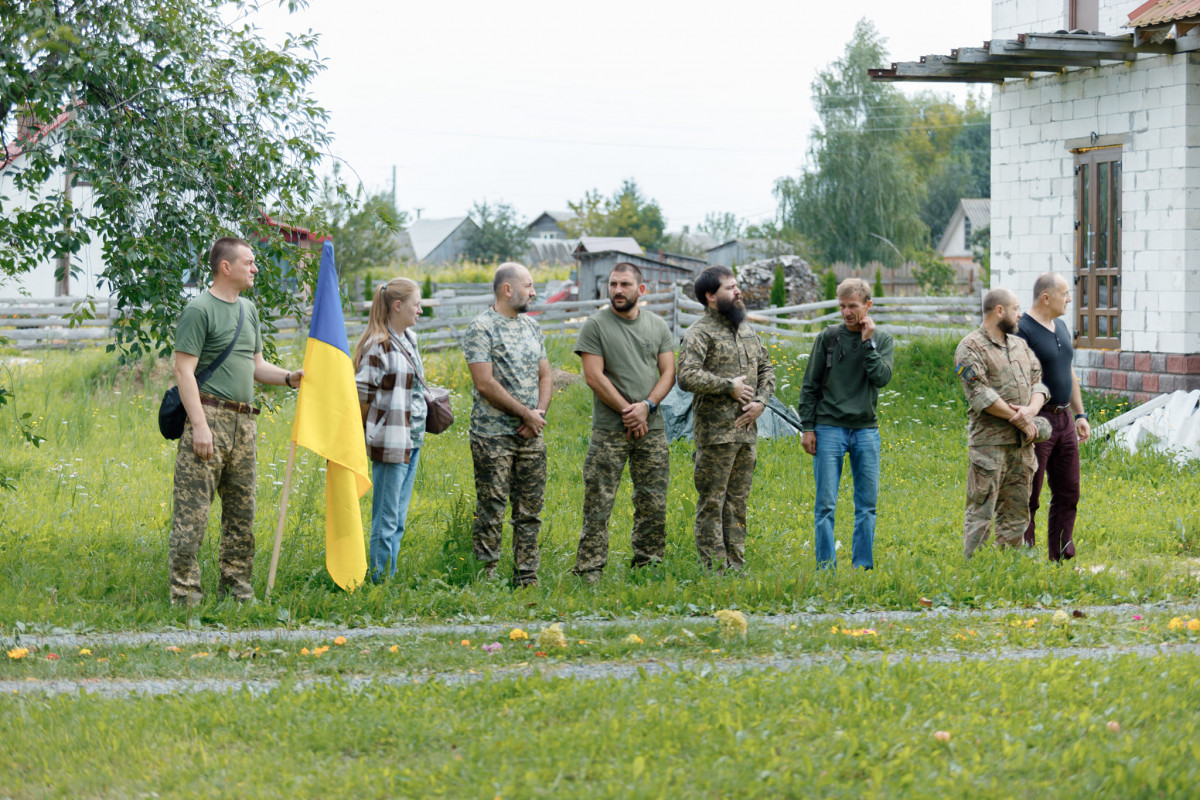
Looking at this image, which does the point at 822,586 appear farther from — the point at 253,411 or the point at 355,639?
the point at 253,411

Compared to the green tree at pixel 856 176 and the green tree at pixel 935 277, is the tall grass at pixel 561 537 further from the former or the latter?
the green tree at pixel 856 176

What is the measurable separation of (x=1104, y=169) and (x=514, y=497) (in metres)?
10.9

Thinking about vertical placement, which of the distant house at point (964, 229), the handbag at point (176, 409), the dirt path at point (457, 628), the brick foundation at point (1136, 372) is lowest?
the dirt path at point (457, 628)

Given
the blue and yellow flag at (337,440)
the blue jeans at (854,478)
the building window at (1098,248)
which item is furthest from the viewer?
the building window at (1098,248)

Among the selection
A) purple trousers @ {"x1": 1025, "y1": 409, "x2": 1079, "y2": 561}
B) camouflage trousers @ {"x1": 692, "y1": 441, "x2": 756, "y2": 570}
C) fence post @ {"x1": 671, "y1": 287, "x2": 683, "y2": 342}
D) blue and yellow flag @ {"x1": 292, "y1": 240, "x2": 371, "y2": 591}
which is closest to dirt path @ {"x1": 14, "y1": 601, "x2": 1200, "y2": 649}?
blue and yellow flag @ {"x1": 292, "y1": 240, "x2": 371, "y2": 591}

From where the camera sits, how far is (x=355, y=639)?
5.92 metres

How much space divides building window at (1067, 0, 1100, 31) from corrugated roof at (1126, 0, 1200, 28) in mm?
1173

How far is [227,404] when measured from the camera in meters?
6.58

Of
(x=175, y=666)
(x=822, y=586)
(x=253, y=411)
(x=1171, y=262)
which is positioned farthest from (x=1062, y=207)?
(x=175, y=666)

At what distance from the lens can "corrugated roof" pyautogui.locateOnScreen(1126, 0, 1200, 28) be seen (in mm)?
12539

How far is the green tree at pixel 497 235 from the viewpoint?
240ft

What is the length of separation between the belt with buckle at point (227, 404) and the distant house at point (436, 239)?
249 feet

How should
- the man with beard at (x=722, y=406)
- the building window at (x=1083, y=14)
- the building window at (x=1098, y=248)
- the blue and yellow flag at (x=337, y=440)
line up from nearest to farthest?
the blue and yellow flag at (x=337, y=440) < the man with beard at (x=722, y=406) < the building window at (x=1098, y=248) < the building window at (x=1083, y=14)

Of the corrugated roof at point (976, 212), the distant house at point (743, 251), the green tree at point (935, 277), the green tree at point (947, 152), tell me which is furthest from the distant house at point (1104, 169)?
the green tree at point (947, 152)
